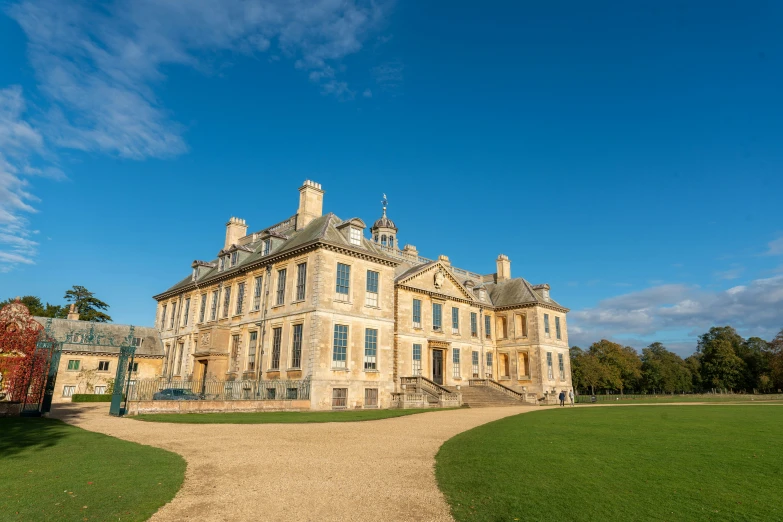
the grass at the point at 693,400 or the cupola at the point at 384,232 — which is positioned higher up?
the cupola at the point at 384,232

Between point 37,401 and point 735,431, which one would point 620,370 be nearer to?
point 735,431

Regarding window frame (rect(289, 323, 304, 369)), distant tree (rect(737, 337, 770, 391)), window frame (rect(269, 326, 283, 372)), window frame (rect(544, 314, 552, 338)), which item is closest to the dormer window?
window frame (rect(289, 323, 304, 369))

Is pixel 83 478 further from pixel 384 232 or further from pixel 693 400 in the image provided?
pixel 693 400

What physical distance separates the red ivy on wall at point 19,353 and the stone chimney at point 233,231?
20.1 meters

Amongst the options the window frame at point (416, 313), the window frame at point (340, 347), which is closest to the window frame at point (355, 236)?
the window frame at point (340, 347)

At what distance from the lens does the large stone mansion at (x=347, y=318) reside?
88.7 feet

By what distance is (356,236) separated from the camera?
29250 mm

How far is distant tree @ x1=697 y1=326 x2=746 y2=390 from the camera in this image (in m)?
70.6

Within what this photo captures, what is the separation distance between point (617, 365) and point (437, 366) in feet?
158

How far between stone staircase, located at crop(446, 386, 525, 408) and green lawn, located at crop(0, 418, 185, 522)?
22.3 metres

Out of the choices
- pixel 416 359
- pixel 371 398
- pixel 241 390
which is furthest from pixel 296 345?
pixel 416 359

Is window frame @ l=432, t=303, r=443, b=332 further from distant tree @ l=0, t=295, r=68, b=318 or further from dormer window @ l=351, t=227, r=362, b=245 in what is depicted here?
distant tree @ l=0, t=295, r=68, b=318

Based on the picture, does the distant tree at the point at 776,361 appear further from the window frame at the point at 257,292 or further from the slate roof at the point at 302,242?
the window frame at the point at 257,292

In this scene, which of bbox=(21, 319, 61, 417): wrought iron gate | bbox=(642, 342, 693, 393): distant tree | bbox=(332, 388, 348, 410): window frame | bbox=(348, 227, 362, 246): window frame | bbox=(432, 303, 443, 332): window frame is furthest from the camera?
bbox=(642, 342, 693, 393): distant tree
